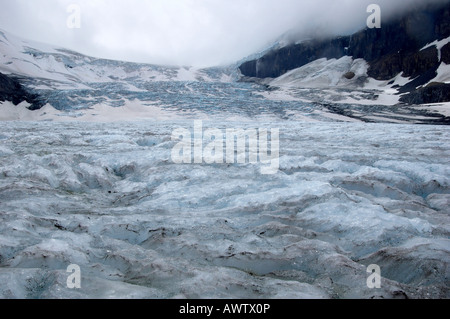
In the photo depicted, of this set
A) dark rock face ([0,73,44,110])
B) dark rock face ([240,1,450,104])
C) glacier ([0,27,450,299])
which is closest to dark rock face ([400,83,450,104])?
dark rock face ([240,1,450,104])

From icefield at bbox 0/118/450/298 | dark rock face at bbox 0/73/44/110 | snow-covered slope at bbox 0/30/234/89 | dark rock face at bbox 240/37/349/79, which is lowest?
icefield at bbox 0/118/450/298

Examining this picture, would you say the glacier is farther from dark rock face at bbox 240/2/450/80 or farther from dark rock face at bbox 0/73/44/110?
dark rock face at bbox 240/2/450/80

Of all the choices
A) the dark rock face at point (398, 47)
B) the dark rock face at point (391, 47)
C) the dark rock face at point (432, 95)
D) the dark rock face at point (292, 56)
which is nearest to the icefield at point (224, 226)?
the dark rock face at point (432, 95)

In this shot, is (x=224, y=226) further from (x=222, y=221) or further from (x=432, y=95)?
(x=432, y=95)

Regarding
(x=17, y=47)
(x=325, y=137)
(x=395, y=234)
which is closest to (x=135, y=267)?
(x=395, y=234)

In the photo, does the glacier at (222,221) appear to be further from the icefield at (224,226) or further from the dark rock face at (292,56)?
the dark rock face at (292,56)

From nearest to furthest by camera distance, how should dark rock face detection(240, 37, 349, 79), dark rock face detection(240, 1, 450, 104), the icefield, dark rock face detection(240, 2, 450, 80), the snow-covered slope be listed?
1. the icefield
2. the snow-covered slope
3. dark rock face detection(240, 1, 450, 104)
4. dark rock face detection(240, 2, 450, 80)
5. dark rock face detection(240, 37, 349, 79)
